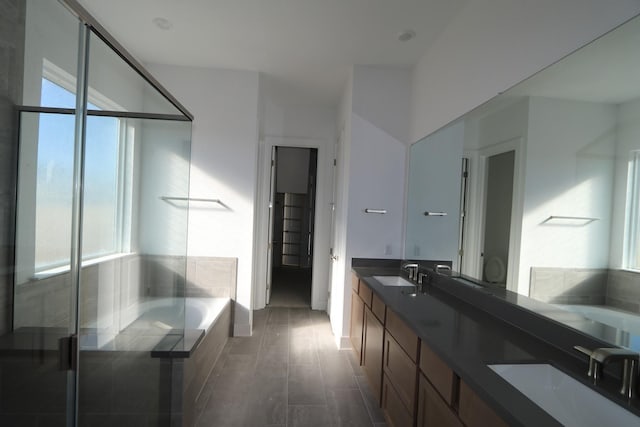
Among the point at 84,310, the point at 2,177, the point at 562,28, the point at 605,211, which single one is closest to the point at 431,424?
the point at 605,211

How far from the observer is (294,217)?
23.1ft

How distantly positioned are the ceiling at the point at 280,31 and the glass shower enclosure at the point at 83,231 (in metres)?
0.86

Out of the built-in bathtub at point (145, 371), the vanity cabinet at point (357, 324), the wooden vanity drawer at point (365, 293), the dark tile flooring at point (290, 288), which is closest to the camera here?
the built-in bathtub at point (145, 371)

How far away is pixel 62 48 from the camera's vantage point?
1.39 metres

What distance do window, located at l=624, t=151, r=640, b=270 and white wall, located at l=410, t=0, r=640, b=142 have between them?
500 millimetres

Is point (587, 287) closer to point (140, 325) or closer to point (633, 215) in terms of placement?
point (633, 215)

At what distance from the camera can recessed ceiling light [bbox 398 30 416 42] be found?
2.44 meters

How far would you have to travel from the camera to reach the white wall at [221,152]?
3.27m

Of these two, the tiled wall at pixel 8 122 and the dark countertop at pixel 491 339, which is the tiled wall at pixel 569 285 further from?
the tiled wall at pixel 8 122

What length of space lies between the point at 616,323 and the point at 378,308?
4.18 ft

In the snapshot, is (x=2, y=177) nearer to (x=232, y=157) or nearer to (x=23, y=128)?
(x=23, y=128)

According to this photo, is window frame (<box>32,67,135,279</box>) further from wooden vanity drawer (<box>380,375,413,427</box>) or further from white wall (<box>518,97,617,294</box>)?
white wall (<box>518,97,617,294</box>)

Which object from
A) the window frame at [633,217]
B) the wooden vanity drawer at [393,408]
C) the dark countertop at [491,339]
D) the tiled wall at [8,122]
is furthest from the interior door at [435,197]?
the tiled wall at [8,122]

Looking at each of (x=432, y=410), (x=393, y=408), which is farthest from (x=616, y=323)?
(x=393, y=408)
